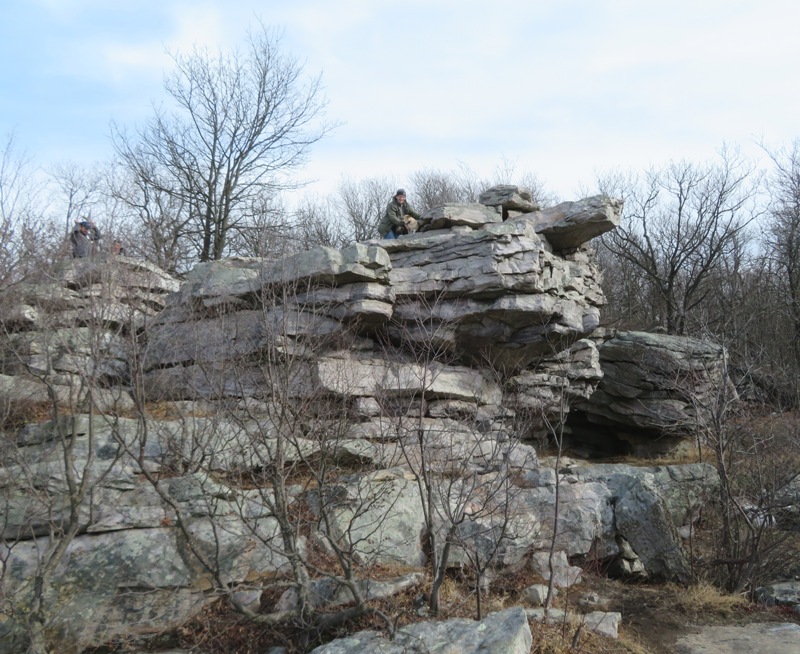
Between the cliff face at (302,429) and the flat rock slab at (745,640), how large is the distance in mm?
1733

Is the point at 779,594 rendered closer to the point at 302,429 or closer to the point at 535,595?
the point at 535,595

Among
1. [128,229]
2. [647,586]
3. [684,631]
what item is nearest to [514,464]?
[647,586]

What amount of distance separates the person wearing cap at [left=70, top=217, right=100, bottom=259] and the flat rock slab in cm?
962

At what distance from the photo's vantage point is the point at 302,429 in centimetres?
936

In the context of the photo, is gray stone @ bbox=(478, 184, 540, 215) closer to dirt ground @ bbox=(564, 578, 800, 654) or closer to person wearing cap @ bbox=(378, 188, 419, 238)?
person wearing cap @ bbox=(378, 188, 419, 238)

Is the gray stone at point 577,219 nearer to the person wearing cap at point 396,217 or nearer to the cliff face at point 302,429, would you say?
the cliff face at point 302,429

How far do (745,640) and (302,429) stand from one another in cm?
616

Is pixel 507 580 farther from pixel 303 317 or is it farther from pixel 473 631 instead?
pixel 303 317

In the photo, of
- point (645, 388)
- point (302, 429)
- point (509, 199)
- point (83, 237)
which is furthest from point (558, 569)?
point (83, 237)

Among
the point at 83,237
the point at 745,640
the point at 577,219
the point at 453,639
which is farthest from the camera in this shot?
the point at 577,219

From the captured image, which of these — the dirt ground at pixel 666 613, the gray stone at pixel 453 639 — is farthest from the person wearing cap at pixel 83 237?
the dirt ground at pixel 666 613

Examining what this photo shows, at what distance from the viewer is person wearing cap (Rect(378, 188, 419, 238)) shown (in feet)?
49.0

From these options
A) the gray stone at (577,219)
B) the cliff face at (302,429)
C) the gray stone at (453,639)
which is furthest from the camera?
the gray stone at (577,219)

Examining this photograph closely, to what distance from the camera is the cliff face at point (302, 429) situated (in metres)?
7.24
